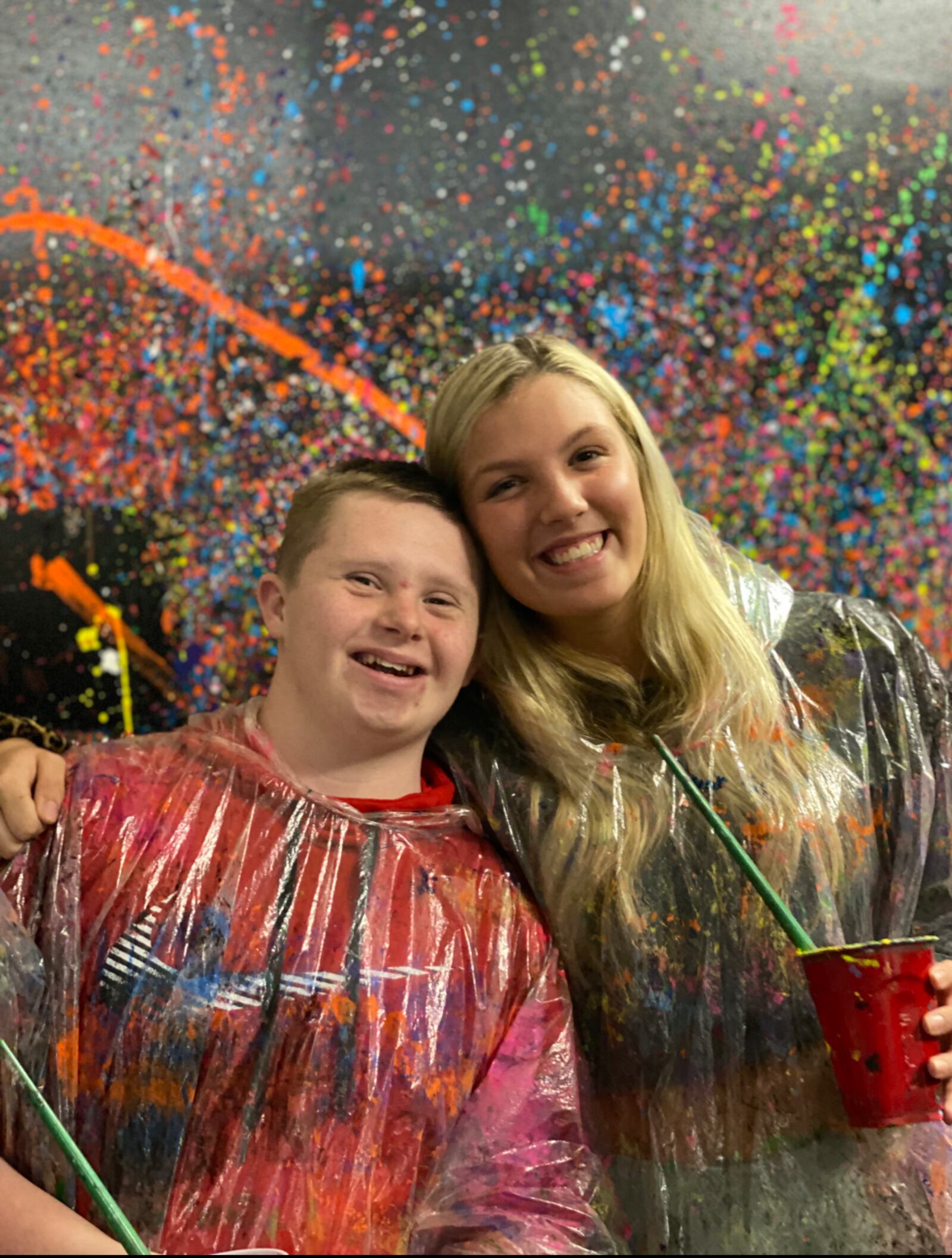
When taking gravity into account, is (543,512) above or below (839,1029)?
above

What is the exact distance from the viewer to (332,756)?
1206 mm

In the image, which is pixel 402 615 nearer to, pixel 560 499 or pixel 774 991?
pixel 560 499

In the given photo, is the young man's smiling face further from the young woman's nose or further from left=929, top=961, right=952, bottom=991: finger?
left=929, top=961, right=952, bottom=991: finger

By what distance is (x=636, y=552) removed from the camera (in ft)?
4.32

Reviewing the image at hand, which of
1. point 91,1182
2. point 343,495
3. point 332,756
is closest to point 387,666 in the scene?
point 332,756

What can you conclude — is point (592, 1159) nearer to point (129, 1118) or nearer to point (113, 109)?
point (129, 1118)

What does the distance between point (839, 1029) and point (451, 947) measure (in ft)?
1.24

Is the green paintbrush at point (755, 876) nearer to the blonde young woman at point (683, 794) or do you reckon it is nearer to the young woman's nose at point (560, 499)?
the blonde young woman at point (683, 794)

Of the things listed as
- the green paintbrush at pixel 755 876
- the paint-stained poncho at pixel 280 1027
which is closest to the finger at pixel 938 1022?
the green paintbrush at pixel 755 876

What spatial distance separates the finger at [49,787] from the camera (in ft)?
3.57

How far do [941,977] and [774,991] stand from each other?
0.20m

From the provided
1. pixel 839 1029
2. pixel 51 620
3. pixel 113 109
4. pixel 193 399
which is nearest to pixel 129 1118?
pixel 839 1029

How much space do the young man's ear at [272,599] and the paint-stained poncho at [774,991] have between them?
263 millimetres

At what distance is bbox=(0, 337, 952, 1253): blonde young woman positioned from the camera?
111 centimetres
